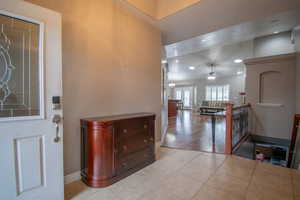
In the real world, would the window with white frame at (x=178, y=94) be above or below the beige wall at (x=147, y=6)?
below

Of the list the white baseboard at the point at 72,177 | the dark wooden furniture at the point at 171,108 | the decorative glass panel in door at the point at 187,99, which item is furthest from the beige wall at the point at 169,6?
the decorative glass panel in door at the point at 187,99

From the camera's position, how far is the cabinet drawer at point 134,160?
2.08 meters

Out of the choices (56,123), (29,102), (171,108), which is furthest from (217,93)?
(29,102)

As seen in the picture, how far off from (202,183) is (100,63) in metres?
2.33

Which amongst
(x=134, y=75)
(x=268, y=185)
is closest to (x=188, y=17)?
(x=134, y=75)

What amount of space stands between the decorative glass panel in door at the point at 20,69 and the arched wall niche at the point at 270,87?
241 inches

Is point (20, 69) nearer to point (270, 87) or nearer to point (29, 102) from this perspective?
point (29, 102)

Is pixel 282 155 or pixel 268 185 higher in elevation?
pixel 268 185

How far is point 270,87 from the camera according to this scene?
4871 mm

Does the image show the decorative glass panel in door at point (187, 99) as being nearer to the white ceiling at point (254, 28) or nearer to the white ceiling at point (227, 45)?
the white ceiling at point (227, 45)

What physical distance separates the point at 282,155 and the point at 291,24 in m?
3.82

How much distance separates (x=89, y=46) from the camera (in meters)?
2.15

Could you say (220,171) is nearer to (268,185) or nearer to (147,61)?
(268,185)

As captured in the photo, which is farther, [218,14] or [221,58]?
[221,58]
